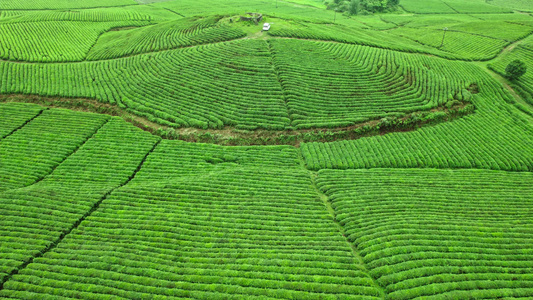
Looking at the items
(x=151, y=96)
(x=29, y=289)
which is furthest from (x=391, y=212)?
(x=151, y=96)

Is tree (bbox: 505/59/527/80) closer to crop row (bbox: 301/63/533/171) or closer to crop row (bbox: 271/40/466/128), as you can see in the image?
crop row (bbox: 271/40/466/128)

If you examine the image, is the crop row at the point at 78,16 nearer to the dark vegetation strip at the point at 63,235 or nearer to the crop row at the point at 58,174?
the crop row at the point at 58,174

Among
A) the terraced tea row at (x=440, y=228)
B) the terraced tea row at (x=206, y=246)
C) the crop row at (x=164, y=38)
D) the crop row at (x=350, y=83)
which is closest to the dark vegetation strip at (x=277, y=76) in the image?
the crop row at (x=350, y=83)

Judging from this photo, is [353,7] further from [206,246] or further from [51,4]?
[206,246]

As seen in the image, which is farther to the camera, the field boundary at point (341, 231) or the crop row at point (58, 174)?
the crop row at point (58, 174)

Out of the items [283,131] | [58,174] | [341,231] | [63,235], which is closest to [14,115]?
[58,174]

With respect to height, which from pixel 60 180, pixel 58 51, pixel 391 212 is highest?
pixel 58 51

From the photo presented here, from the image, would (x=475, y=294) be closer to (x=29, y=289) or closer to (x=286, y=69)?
(x=29, y=289)
